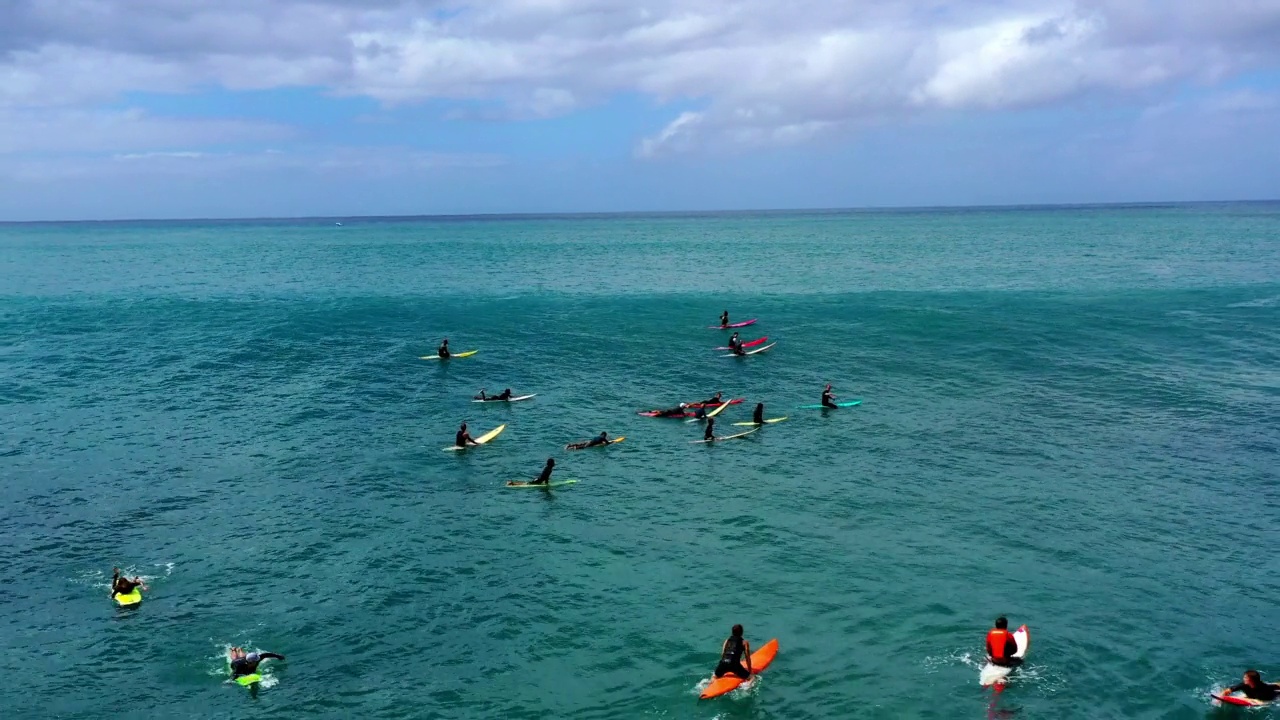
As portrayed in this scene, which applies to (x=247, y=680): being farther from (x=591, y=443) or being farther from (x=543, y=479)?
(x=591, y=443)

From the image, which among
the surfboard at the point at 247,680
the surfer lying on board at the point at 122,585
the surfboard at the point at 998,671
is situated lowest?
the surfboard at the point at 247,680

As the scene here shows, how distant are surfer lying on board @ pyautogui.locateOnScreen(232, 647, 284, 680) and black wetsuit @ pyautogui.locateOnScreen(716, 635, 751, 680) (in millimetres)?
13882

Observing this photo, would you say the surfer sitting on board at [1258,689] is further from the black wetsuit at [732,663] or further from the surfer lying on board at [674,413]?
the surfer lying on board at [674,413]

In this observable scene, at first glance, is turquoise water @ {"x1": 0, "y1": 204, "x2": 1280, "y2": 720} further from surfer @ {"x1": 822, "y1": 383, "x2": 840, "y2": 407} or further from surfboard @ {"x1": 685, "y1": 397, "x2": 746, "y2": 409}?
surfboard @ {"x1": 685, "y1": 397, "x2": 746, "y2": 409}

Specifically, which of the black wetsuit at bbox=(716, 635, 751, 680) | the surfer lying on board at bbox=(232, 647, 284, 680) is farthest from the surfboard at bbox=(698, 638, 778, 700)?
the surfer lying on board at bbox=(232, 647, 284, 680)

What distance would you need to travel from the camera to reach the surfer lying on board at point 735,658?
25375mm

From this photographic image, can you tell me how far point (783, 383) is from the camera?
210ft

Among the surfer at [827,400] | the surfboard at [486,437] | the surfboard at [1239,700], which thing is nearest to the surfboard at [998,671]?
the surfboard at [1239,700]

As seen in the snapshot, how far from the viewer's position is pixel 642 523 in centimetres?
3791

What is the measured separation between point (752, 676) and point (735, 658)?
104 cm

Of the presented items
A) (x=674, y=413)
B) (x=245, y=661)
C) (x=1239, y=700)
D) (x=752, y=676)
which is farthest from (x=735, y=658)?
(x=674, y=413)

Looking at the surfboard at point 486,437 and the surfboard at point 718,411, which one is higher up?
the surfboard at point 718,411

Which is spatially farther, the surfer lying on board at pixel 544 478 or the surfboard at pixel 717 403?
the surfboard at pixel 717 403

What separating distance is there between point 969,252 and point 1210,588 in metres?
160
